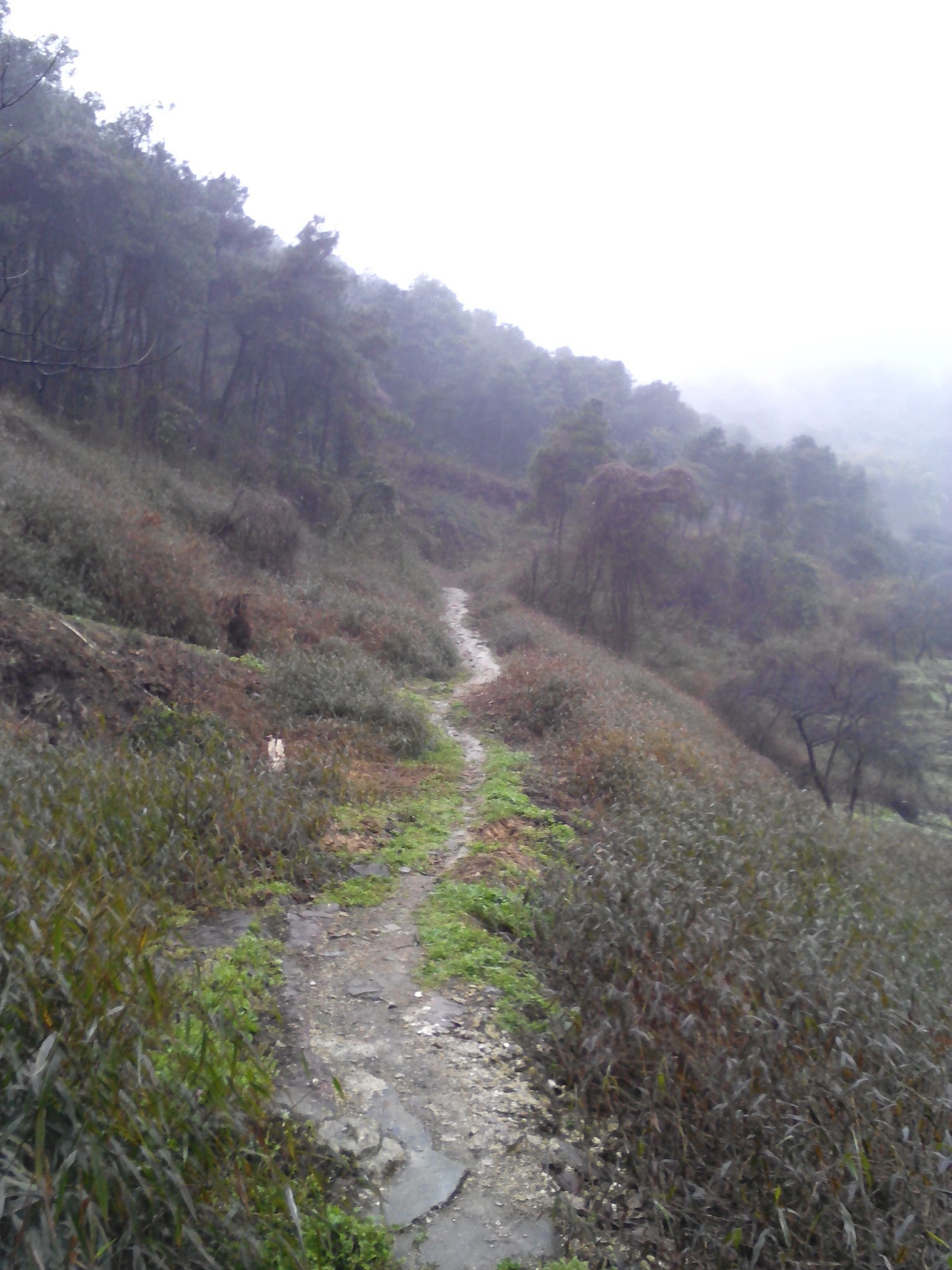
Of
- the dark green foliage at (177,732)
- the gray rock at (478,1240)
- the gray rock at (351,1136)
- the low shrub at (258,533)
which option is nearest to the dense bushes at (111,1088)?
the gray rock at (351,1136)

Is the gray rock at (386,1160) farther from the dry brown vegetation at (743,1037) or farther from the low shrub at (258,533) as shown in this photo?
the low shrub at (258,533)

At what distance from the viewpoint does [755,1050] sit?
3.38 metres

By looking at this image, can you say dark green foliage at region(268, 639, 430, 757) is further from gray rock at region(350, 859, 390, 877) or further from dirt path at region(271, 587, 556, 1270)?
dirt path at region(271, 587, 556, 1270)

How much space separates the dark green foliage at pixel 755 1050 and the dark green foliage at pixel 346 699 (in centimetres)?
304

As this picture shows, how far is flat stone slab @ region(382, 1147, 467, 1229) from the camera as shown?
269cm

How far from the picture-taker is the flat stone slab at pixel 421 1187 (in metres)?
2.69

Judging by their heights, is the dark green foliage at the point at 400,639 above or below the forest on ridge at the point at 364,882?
below

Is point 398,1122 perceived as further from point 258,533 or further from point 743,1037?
point 258,533

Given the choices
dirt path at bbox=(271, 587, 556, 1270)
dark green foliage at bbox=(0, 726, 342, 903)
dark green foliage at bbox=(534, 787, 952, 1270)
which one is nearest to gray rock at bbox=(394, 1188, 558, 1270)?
dirt path at bbox=(271, 587, 556, 1270)

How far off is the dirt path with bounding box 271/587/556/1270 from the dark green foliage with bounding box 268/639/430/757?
12.6ft

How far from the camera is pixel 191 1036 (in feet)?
9.30

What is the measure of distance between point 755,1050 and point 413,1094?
1.42 m

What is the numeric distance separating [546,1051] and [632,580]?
20.5 meters

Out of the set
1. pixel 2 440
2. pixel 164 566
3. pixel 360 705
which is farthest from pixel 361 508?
pixel 360 705
